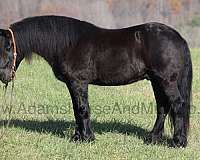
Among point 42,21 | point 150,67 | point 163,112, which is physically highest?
point 42,21

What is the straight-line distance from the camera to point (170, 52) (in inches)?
205

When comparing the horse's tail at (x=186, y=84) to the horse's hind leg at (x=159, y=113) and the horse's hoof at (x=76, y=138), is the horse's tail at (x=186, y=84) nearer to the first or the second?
the horse's hind leg at (x=159, y=113)

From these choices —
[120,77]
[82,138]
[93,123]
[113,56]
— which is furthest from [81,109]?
[93,123]

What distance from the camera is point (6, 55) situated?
512 cm

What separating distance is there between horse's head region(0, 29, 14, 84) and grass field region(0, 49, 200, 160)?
0.93 meters

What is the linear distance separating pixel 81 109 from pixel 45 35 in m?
1.07

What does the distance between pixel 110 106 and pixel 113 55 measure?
2.52m

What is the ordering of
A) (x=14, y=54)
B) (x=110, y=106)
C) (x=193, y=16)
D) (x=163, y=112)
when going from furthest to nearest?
(x=193, y=16)
(x=110, y=106)
(x=163, y=112)
(x=14, y=54)

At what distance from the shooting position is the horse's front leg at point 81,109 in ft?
17.6

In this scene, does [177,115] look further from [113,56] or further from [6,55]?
[6,55]

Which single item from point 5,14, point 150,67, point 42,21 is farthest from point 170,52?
point 5,14

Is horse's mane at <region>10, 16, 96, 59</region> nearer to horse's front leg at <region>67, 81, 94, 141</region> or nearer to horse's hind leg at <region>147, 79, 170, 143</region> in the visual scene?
horse's front leg at <region>67, 81, 94, 141</region>

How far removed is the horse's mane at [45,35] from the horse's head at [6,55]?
0.13 m

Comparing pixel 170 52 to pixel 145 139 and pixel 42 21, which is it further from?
pixel 42 21
